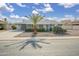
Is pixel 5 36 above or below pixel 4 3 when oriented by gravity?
below

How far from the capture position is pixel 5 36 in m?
4.83

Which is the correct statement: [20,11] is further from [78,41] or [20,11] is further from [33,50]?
[78,41]

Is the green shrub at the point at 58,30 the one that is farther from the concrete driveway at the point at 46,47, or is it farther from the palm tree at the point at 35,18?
the palm tree at the point at 35,18

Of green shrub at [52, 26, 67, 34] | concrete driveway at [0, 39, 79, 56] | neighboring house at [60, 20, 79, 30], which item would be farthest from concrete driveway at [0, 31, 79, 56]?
neighboring house at [60, 20, 79, 30]

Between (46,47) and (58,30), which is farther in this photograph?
(58,30)

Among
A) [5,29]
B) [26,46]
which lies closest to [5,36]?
[5,29]

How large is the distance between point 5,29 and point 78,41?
1.79m

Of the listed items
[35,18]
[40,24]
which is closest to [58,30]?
[40,24]

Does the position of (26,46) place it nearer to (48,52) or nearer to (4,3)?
(48,52)

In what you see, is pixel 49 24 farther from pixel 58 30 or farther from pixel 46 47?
pixel 46 47

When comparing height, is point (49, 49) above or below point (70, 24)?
below

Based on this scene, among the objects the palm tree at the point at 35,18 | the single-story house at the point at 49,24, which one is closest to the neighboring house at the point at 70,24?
the single-story house at the point at 49,24

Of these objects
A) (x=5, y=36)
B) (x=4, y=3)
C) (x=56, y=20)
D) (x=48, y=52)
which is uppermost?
(x=4, y=3)

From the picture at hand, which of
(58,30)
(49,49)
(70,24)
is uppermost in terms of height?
(70,24)
